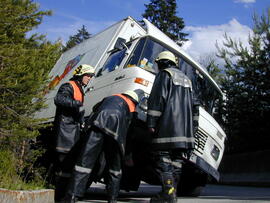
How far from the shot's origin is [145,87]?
642 cm

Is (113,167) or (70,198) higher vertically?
(113,167)

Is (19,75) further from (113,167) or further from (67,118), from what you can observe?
(113,167)

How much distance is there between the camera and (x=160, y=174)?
199 inches

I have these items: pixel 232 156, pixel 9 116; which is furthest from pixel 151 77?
pixel 232 156

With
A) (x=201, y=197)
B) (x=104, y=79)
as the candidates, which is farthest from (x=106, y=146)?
(x=201, y=197)

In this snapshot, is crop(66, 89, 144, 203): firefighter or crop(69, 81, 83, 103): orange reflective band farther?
crop(69, 81, 83, 103): orange reflective band

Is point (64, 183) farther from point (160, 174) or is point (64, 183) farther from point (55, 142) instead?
point (160, 174)

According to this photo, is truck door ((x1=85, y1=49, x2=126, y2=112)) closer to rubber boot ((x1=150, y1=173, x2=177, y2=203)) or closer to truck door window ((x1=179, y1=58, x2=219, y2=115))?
truck door window ((x1=179, y1=58, x2=219, y2=115))

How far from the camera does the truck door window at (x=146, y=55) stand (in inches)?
273

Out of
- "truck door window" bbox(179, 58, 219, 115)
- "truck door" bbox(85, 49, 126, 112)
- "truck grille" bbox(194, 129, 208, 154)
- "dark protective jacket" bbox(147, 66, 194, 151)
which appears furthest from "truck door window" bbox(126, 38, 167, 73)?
"dark protective jacket" bbox(147, 66, 194, 151)

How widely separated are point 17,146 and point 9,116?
27.9 inches

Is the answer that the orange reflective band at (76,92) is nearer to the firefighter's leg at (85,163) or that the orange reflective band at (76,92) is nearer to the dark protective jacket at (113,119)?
the dark protective jacket at (113,119)

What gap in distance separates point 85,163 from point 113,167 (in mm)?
432

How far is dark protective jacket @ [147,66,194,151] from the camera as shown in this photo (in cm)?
508
